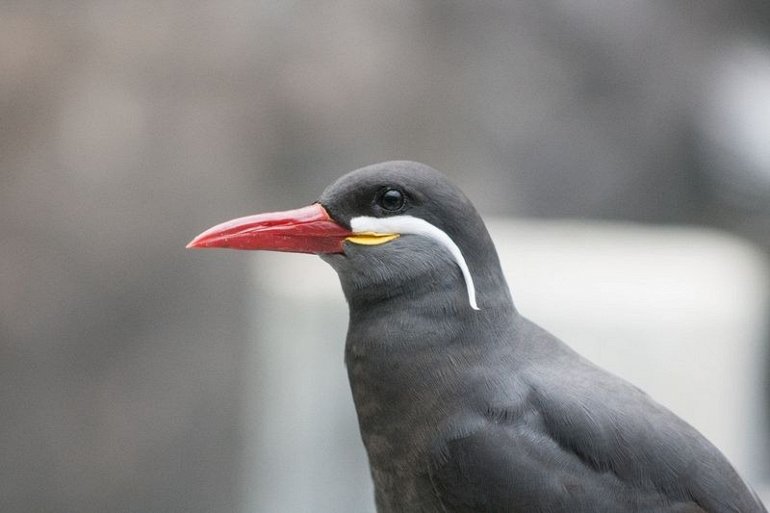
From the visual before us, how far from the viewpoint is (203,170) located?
7.95 ft

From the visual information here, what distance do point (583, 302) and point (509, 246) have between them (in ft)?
0.81

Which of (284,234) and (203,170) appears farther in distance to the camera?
(203,170)

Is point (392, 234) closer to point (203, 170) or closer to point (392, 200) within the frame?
point (392, 200)

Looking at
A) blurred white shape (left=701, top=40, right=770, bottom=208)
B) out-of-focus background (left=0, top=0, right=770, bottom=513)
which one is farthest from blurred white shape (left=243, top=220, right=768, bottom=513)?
blurred white shape (left=701, top=40, right=770, bottom=208)

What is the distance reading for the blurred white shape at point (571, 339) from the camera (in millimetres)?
1989

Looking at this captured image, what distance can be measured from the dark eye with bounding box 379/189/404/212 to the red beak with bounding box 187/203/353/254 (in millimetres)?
48

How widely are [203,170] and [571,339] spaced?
963 millimetres

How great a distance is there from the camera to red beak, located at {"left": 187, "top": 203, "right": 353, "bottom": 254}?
1069mm

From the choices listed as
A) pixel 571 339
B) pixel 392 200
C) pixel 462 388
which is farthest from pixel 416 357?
pixel 571 339

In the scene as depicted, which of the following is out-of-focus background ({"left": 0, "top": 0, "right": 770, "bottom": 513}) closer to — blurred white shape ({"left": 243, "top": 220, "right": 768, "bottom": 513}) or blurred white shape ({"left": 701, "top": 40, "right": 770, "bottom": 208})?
blurred white shape ({"left": 243, "top": 220, "right": 768, "bottom": 513})

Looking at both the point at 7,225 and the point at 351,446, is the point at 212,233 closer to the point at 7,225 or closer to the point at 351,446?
the point at 351,446

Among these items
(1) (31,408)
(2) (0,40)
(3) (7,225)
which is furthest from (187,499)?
(2) (0,40)

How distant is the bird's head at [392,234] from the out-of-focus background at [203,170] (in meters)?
1.16

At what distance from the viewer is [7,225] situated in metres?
2.32
